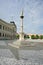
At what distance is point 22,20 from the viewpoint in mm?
25469

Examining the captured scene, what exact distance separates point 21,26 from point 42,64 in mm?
18779

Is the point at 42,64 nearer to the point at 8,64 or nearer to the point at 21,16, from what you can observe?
the point at 8,64

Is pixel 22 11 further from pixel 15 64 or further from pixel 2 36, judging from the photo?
pixel 2 36

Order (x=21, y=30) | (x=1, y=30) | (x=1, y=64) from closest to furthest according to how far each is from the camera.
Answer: (x=1, y=64), (x=21, y=30), (x=1, y=30)

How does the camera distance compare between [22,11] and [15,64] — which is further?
[22,11]

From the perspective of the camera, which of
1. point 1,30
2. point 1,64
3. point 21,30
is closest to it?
point 1,64

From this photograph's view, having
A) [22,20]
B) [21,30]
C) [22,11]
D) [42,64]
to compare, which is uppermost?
[22,11]

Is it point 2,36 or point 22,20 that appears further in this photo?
point 2,36

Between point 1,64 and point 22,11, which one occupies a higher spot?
point 22,11

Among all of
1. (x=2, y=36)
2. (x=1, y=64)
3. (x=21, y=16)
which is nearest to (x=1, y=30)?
(x=2, y=36)

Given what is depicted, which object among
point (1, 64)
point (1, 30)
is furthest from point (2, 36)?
point (1, 64)

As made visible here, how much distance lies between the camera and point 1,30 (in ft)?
175

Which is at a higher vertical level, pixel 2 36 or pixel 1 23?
pixel 1 23

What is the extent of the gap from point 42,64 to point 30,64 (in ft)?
2.16
